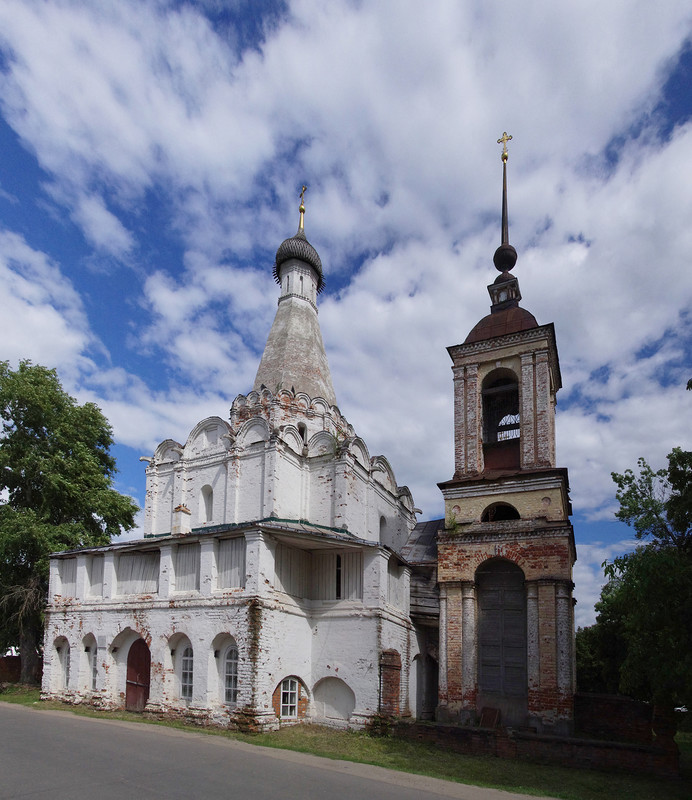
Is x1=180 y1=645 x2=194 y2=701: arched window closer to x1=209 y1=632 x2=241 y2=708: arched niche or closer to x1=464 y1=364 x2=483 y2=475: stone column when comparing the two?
x1=209 y1=632 x2=241 y2=708: arched niche

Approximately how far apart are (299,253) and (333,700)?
16.9 metres

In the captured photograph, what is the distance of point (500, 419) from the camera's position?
20.8 metres

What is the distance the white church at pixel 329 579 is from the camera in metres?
16.0

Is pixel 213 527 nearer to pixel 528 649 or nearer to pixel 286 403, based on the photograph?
pixel 286 403

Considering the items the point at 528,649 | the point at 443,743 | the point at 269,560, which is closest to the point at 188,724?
the point at 269,560

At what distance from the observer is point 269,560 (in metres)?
16.2

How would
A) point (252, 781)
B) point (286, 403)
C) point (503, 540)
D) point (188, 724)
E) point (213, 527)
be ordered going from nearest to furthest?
point (252, 781), point (188, 724), point (503, 540), point (213, 527), point (286, 403)

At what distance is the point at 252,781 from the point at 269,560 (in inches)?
287

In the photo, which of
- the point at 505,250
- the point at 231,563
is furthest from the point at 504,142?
the point at 231,563

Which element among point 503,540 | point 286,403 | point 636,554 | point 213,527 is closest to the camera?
point 636,554

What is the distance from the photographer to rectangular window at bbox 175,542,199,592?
57.0ft

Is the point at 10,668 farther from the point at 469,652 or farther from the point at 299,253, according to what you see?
the point at 299,253

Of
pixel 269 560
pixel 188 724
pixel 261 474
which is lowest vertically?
pixel 188 724

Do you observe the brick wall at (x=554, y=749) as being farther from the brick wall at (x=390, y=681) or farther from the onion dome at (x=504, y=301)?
the onion dome at (x=504, y=301)
